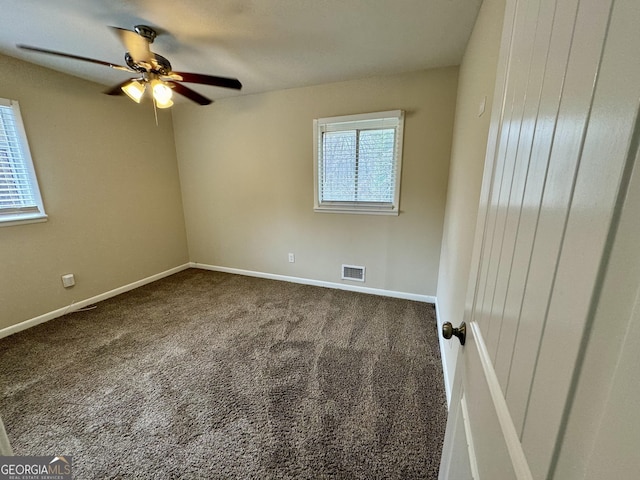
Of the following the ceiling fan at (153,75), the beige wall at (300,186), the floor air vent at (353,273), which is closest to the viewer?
the ceiling fan at (153,75)

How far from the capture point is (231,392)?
167 centimetres

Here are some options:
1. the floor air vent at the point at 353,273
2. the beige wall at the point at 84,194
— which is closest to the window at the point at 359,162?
the floor air vent at the point at 353,273

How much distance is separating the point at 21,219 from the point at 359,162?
3.28m

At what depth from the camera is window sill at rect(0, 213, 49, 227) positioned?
7.36 ft

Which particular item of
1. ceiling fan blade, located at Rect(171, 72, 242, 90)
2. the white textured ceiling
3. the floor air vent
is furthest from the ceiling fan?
the floor air vent

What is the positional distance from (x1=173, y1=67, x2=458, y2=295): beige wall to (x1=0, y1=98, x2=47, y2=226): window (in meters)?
1.58

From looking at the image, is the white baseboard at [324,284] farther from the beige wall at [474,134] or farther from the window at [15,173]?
the window at [15,173]

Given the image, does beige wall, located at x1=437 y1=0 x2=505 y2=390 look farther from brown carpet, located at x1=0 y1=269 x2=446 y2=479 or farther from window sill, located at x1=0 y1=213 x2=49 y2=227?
window sill, located at x1=0 y1=213 x2=49 y2=227

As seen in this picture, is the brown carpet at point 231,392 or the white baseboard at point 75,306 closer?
the brown carpet at point 231,392

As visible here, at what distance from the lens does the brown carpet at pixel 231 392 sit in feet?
4.19

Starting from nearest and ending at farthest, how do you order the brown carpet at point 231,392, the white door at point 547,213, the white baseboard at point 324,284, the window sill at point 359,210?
1. the white door at point 547,213
2. the brown carpet at point 231,392
3. the window sill at point 359,210
4. the white baseboard at point 324,284

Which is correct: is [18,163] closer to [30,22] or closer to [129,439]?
[30,22]

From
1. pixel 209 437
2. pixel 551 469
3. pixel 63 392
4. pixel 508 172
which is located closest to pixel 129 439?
pixel 209 437

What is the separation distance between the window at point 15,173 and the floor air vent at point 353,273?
10.4 feet
